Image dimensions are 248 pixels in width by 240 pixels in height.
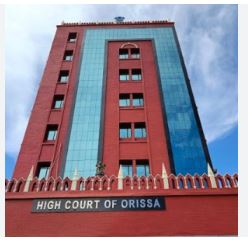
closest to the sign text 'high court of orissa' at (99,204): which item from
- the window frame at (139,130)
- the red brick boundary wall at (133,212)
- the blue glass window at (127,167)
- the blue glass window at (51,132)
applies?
the red brick boundary wall at (133,212)

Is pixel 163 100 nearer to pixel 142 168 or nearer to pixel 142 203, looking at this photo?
pixel 142 168

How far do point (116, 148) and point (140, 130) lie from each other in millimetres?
3035

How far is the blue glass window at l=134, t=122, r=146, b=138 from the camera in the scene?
20.7 m

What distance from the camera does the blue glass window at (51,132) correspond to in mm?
20905

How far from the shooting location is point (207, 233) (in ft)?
38.1

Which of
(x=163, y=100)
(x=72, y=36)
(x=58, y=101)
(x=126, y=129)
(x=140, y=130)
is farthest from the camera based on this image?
(x=72, y=36)

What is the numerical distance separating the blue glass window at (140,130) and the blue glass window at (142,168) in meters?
2.49

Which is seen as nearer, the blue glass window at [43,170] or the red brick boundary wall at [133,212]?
the red brick boundary wall at [133,212]

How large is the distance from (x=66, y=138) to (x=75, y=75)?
301 inches

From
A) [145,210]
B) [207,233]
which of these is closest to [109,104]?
[145,210]

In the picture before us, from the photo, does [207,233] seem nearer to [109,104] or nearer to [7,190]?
[7,190]

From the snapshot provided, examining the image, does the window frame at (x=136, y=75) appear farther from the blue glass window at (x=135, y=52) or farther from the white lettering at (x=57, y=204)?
the white lettering at (x=57, y=204)

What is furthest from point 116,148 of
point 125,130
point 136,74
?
point 136,74

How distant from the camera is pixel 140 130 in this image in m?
21.1
